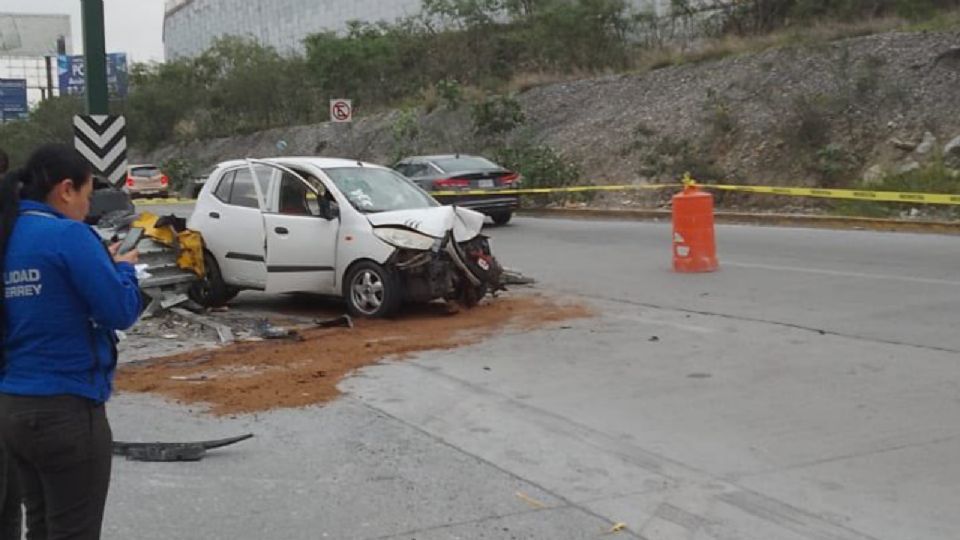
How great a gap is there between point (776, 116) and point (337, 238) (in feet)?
55.8

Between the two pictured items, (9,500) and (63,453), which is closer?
(63,453)

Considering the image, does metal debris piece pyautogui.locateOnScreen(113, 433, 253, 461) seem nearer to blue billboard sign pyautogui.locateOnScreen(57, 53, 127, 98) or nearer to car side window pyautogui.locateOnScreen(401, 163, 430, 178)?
car side window pyautogui.locateOnScreen(401, 163, 430, 178)

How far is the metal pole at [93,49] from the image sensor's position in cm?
1545

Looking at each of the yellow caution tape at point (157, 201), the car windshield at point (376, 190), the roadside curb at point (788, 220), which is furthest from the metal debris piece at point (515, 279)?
the yellow caution tape at point (157, 201)

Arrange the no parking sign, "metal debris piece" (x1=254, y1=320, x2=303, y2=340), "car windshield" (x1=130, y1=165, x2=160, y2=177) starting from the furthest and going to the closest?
"car windshield" (x1=130, y1=165, x2=160, y2=177) < the no parking sign < "metal debris piece" (x1=254, y1=320, x2=303, y2=340)

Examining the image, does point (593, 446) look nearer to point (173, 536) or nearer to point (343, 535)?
point (343, 535)

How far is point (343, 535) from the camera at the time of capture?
4953mm

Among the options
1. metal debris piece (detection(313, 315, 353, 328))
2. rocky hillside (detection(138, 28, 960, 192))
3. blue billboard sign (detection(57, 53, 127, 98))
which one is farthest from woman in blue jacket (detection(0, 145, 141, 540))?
blue billboard sign (detection(57, 53, 127, 98))

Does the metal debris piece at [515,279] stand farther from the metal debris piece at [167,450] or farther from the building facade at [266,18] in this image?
the building facade at [266,18]

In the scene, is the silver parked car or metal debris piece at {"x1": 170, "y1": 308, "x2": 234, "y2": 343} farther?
the silver parked car

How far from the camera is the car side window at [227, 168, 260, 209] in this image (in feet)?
38.6

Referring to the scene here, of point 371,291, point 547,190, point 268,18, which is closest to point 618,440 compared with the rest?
point 371,291

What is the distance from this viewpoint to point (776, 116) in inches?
1003

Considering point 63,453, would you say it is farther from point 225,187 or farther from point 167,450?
point 225,187
